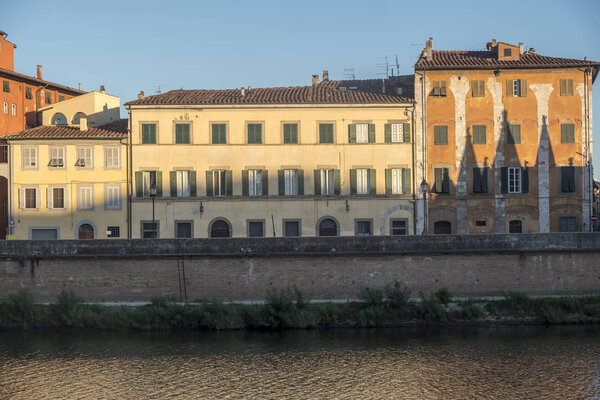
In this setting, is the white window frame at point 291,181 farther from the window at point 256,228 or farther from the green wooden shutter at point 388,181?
the green wooden shutter at point 388,181

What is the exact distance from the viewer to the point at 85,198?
3856cm

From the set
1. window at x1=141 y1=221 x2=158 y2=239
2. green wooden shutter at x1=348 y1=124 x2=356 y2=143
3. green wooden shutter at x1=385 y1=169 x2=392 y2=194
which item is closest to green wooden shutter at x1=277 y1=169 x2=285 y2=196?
green wooden shutter at x1=348 y1=124 x2=356 y2=143

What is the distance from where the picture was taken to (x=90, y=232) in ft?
126

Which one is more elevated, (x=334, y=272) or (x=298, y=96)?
(x=298, y=96)

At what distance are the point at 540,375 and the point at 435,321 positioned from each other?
20.4 ft

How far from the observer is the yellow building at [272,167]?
126ft

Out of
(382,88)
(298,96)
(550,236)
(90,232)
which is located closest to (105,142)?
(90,232)

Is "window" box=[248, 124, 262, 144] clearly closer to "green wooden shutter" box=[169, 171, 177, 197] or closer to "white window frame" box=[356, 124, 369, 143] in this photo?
"green wooden shutter" box=[169, 171, 177, 197]

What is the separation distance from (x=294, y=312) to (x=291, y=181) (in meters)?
11.5

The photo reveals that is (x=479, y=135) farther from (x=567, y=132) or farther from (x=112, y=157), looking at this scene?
(x=112, y=157)

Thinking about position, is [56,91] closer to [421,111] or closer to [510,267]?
[421,111]

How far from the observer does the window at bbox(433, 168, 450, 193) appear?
38.7 metres

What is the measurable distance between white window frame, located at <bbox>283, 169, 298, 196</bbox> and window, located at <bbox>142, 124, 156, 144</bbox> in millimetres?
6853

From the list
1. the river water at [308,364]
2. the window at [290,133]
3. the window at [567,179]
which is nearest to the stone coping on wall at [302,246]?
the river water at [308,364]
